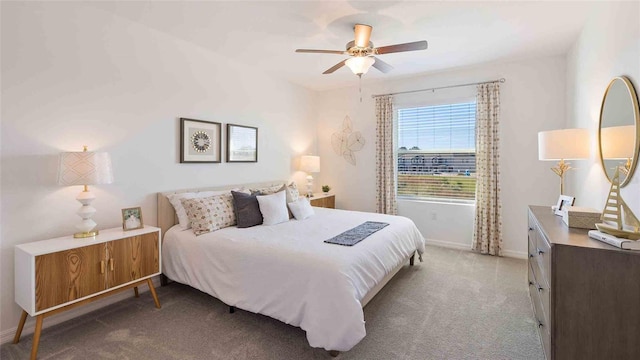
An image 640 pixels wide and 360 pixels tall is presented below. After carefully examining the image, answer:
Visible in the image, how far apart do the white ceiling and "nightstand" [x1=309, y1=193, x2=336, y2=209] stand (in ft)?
6.87

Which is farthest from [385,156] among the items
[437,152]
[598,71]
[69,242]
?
[69,242]

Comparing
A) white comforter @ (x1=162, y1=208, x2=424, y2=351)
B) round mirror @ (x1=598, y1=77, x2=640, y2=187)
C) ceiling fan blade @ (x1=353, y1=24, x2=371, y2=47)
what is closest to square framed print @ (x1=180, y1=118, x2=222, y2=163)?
white comforter @ (x1=162, y1=208, x2=424, y2=351)

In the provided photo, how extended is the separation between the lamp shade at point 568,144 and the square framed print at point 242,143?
3.43 meters

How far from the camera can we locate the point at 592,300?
147 cm

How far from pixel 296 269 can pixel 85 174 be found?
1.81 metres

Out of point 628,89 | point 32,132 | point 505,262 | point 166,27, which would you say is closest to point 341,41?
point 166,27

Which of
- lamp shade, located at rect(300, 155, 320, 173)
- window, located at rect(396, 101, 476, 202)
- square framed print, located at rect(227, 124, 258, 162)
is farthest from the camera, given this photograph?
lamp shade, located at rect(300, 155, 320, 173)

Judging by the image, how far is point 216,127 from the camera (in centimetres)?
378

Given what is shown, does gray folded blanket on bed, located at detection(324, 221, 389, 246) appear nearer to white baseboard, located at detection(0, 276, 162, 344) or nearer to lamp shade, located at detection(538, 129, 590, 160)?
lamp shade, located at detection(538, 129, 590, 160)

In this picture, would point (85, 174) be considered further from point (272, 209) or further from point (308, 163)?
point (308, 163)

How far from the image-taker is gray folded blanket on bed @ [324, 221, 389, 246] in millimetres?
2584

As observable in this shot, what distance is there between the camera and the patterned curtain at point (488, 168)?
4090 mm

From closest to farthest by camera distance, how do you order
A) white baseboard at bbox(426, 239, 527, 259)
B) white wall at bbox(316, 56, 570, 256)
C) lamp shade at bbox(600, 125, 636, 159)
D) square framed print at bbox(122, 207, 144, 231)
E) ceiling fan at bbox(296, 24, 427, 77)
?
lamp shade at bbox(600, 125, 636, 159) → ceiling fan at bbox(296, 24, 427, 77) → square framed print at bbox(122, 207, 144, 231) → white wall at bbox(316, 56, 570, 256) → white baseboard at bbox(426, 239, 527, 259)

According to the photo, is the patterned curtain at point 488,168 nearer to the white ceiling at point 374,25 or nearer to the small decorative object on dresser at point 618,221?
the white ceiling at point 374,25
